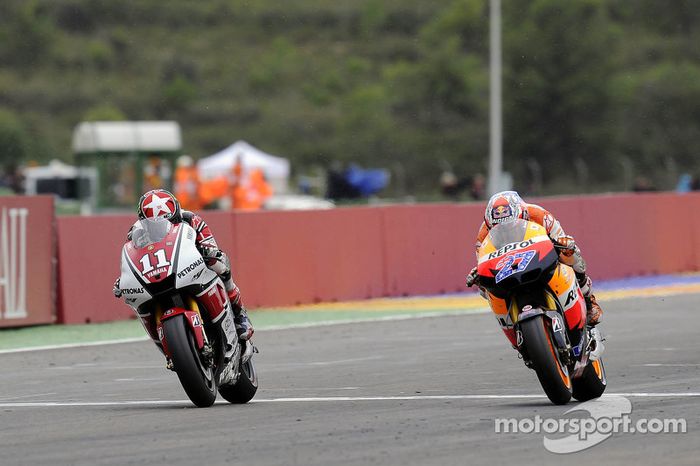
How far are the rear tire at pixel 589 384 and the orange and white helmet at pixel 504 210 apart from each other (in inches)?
40.8

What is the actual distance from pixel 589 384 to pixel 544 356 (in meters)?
0.80

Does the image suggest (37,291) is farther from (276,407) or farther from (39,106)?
(39,106)

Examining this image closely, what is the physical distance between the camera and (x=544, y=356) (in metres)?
9.20

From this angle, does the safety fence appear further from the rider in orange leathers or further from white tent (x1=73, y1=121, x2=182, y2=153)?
white tent (x1=73, y1=121, x2=182, y2=153)

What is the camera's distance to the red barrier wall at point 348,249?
59.9 ft

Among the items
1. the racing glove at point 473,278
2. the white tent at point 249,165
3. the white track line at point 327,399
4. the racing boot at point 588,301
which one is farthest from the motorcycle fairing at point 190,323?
the white tent at point 249,165

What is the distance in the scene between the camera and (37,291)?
17.8 meters

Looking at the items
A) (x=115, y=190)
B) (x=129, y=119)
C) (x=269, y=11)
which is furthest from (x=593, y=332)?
(x=269, y=11)

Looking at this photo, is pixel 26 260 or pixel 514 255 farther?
pixel 26 260

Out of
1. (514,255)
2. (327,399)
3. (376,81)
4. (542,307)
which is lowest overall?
(327,399)

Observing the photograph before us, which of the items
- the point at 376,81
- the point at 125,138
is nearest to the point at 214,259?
the point at 125,138

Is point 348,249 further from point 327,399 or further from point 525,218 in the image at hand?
point 525,218

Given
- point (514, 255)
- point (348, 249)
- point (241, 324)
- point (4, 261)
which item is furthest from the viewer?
point (348, 249)

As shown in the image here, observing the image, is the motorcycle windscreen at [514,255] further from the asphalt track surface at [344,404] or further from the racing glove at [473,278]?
the asphalt track surface at [344,404]
